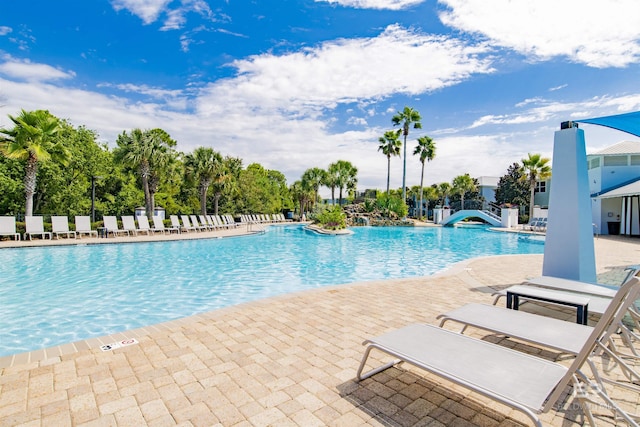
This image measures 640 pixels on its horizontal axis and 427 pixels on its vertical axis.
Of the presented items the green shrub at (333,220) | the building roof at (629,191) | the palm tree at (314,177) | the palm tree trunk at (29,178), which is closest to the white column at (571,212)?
the building roof at (629,191)

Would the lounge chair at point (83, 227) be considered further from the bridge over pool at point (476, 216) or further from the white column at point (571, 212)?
the bridge over pool at point (476, 216)

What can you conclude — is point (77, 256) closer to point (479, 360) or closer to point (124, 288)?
point (124, 288)

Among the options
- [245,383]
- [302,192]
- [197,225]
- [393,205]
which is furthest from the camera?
[302,192]

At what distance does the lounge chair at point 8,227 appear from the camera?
14.9 meters

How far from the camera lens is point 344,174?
43281 millimetres

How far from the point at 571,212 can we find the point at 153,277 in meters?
9.91

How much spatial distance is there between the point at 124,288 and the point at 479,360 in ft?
26.4

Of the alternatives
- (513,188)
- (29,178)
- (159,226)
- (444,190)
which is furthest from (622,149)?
(29,178)

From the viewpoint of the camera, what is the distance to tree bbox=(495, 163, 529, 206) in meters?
37.4

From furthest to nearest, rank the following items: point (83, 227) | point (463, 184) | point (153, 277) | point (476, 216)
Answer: point (463, 184) < point (476, 216) < point (83, 227) < point (153, 277)

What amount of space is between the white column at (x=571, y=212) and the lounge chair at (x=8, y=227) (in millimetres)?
20919

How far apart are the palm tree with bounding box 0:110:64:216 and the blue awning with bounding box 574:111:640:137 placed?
22105 mm

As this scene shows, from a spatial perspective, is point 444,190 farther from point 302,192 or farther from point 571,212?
point 571,212

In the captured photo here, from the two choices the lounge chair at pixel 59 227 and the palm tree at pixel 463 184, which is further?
the palm tree at pixel 463 184
